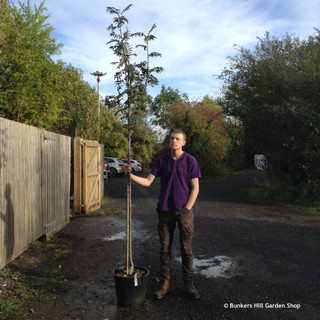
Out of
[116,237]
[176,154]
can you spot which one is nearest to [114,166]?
[116,237]

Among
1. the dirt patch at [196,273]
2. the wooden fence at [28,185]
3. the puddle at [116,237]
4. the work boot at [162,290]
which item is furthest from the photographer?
the puddle at [116,237]

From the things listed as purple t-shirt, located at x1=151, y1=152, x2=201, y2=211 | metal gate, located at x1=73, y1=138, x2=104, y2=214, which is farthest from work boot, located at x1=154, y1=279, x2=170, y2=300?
metal gate, located at x1=73, y1=138, x2=104, y2=214

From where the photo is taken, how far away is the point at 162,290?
3.97 m

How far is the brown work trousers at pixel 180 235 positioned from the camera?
3.99 m

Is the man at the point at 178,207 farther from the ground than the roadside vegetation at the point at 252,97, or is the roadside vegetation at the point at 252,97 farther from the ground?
the roadside vegetation at the point at 252,97

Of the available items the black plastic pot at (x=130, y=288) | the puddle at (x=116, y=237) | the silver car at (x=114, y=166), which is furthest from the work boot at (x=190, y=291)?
the silver car at (x=114, y=166)

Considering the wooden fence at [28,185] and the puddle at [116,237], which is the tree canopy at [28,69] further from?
the puddle at [116,237]

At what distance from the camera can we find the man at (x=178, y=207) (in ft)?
13.1

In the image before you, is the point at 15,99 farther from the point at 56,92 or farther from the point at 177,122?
the point at 177,122

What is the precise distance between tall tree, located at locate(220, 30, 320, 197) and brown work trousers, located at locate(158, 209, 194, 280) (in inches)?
313

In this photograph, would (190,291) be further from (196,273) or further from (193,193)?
(193,193)

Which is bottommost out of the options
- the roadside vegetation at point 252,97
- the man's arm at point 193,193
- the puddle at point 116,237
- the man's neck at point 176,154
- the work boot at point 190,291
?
the puddle at point 116,237

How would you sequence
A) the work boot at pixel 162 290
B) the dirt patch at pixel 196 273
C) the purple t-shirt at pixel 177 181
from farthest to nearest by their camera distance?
the purple t-shirt at pixel 177 181 → the work boot at pixel 162 290 → the dirt patch at pixel 196 273

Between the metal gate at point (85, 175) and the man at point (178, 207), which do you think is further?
the metal gate at point (85, 175)
